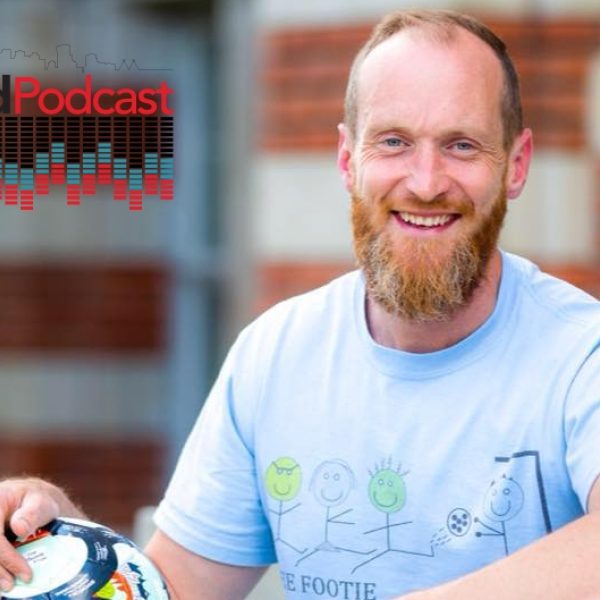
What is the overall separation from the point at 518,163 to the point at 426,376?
49 cm

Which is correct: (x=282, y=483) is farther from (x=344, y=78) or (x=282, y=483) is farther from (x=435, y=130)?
(x=344, y=78)

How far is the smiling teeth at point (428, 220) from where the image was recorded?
3385mm

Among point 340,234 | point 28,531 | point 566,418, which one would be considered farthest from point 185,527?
point 340,234

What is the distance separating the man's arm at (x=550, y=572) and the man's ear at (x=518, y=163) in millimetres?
765

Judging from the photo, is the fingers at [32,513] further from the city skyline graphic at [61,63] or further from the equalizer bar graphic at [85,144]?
the city skyline graphic at [61,63]

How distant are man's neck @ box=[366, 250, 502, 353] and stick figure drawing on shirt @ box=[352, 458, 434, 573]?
250 mm

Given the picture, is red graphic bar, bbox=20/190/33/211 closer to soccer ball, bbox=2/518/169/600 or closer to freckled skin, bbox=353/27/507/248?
soccer ball, bbox=2/518/169/600

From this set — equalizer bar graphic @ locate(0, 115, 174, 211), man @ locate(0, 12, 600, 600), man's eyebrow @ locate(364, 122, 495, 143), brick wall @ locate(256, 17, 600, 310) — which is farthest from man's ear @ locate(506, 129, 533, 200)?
brick wall @ locate(256, 17, 600, 310)

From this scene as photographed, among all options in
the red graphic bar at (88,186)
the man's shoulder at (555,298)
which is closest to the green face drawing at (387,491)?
the man's shoulder at (555,298)

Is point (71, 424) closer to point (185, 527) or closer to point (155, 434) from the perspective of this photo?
point (155, 434)

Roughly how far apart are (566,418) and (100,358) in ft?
19.1

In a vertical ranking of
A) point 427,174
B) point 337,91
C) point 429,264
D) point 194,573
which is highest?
point 337,91

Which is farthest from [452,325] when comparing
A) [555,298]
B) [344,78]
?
[344,78]

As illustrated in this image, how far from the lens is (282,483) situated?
3553mm
